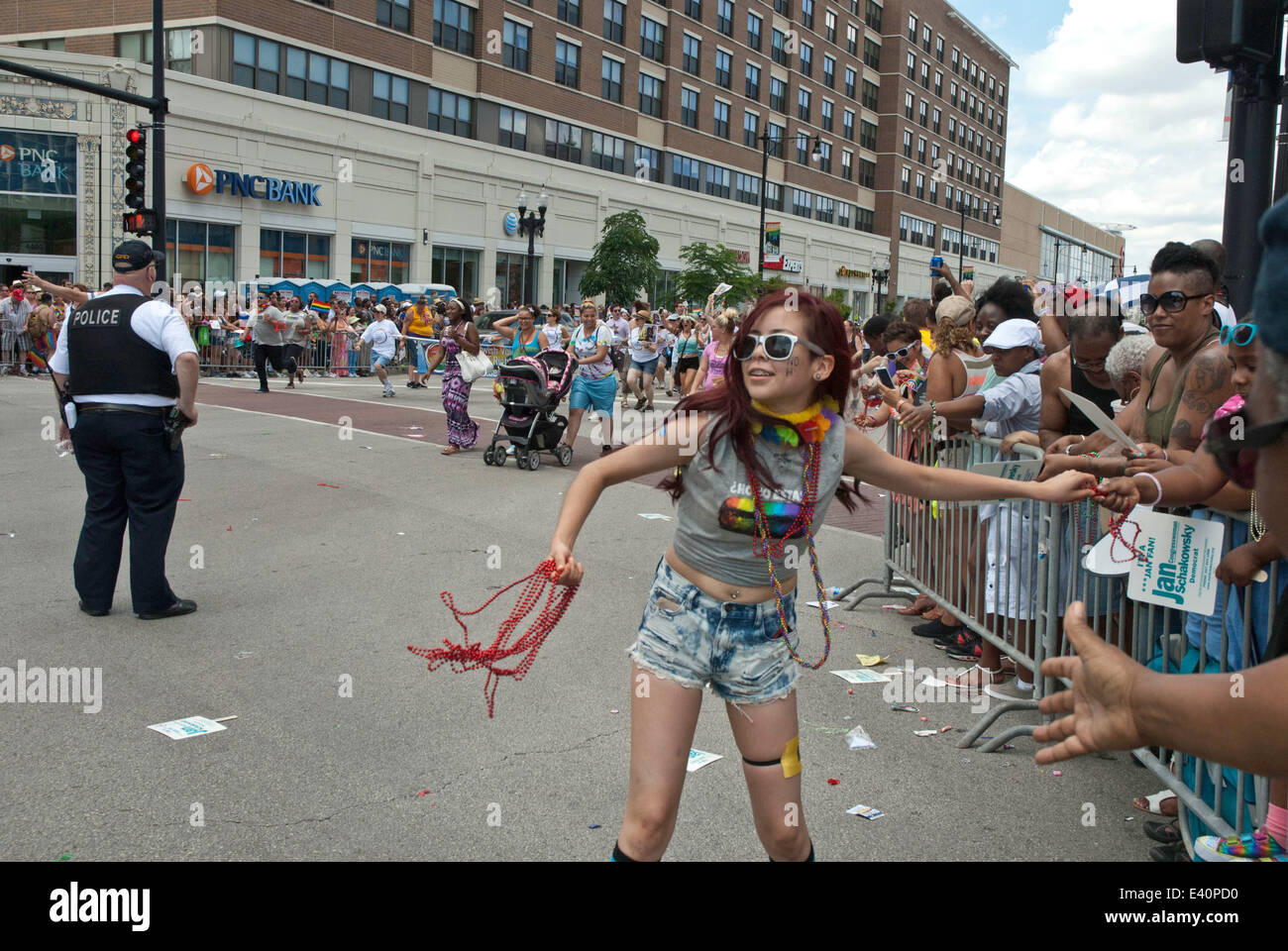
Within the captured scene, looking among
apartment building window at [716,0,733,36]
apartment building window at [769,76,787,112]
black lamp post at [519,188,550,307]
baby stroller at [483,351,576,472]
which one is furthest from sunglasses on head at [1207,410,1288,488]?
apartment building window at [769,76,787,112]

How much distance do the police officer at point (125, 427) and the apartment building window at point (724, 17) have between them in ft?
184

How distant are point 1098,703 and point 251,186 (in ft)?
121

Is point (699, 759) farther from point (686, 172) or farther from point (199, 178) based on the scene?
point (686, 172)

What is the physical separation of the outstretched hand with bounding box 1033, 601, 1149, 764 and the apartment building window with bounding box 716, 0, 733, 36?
199 feet

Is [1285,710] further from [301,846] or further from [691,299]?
[691,299]

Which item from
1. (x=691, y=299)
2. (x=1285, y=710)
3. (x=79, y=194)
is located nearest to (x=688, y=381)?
(x=1285, y=710)

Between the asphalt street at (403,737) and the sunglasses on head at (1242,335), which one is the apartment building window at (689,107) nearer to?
the asphalt street at (403,737)

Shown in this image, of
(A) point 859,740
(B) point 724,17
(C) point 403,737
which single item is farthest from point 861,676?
(B) point 724,17

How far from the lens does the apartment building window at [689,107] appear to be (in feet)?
182

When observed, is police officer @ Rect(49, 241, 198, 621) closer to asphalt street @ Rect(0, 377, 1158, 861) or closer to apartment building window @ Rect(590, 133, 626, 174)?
asphalt street @ Rect(0, 377, 1158, 861)

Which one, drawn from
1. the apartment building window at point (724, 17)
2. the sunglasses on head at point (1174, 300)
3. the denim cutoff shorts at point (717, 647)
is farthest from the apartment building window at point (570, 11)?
the denim cutoff shorts at point (717, 647)

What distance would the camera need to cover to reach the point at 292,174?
3641cm

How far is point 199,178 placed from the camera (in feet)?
109

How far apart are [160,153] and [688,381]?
37.7 ft
